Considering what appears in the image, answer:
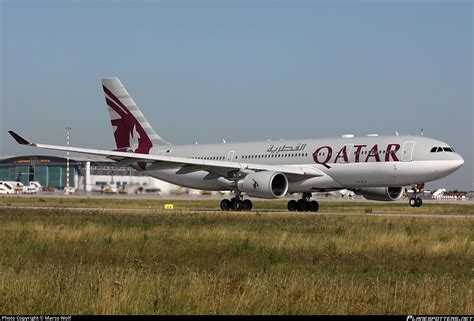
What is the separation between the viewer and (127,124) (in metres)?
60.5

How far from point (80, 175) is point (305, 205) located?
227 ft

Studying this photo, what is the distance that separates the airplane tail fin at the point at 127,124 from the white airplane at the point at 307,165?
386cm

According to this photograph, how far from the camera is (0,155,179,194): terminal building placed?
89.4m

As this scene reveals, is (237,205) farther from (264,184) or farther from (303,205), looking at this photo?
(264,184)

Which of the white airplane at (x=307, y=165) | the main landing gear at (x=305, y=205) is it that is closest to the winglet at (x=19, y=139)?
the white airplane at (x=307, y=165)

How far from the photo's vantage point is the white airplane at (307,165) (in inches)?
1825

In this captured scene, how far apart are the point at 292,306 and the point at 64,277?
476 centimetres

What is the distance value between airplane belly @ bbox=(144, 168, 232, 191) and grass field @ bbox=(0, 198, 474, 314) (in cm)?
1557

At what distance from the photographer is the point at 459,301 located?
46.8 feet

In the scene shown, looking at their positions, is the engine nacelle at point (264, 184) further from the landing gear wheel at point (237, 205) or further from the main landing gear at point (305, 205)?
the main landing gear at point (305, 205)

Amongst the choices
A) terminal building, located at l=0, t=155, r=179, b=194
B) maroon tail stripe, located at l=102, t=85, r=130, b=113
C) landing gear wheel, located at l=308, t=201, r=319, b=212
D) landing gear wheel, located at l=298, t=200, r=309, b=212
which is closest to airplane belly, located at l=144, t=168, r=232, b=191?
landing gear wheel, located at l=298, t=200, r=309, b=212

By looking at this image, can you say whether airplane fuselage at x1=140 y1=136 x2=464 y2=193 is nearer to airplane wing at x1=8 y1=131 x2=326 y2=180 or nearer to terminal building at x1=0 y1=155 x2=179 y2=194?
airplane wing at x1=8 y1=131 x2=326 y2=180

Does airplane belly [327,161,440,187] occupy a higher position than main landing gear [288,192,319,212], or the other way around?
airplane belly [327,161,440,187]

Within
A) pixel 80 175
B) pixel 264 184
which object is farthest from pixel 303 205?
Answer: pixel 80 175
